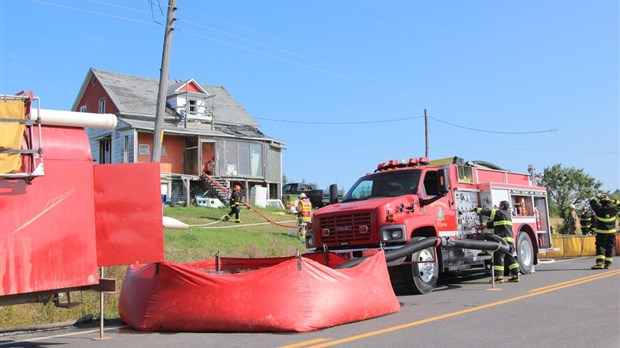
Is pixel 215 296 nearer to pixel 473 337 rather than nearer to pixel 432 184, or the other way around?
pixel 473 337

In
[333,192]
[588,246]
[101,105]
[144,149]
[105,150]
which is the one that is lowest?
[588,246]

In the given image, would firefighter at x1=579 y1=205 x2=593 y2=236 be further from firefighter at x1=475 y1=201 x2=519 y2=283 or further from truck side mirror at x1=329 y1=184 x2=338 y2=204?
truck side mirror at x1=329 y1=184 x2=338 y2=204

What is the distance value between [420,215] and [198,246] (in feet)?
23.8

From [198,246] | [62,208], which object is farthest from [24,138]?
[198,246]

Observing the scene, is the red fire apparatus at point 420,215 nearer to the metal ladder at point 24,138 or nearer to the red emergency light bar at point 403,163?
the red emergency light bar at point 403,163

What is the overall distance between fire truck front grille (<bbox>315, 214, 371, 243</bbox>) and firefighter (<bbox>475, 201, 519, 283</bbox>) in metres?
3.32

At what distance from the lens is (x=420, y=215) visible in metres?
12.0

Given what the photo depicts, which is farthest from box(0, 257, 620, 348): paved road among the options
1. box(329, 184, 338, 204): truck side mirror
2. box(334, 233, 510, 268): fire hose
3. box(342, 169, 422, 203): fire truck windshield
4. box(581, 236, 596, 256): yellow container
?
box(581, 236, 596, 256): yellow container

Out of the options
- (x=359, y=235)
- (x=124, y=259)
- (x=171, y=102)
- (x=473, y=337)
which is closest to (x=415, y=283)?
(x=359, y=235)

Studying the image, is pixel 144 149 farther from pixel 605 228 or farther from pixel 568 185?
pixel 568 185

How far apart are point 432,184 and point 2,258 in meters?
8.85

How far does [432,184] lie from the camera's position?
1284 centimetres

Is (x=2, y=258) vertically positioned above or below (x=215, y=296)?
above

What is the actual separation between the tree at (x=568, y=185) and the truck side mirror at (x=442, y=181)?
38.4 metres
